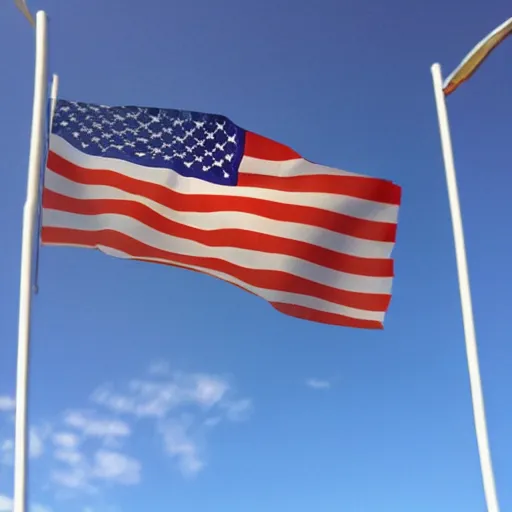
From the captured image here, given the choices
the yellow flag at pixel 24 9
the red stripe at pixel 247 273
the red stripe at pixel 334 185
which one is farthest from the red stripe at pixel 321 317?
the yellow flag at pixel 24 9

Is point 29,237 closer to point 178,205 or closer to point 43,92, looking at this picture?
point 43,92

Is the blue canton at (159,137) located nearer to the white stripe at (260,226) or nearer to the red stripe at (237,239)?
the white stripe at (260,226)

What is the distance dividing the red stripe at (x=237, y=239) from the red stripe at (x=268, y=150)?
1417mm

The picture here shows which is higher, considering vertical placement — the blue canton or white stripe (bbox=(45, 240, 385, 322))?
the blue canton

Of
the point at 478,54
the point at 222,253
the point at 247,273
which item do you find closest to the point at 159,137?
the point at 222,253

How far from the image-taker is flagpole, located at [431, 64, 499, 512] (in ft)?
35.9

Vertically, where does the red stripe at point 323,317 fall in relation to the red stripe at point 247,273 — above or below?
below

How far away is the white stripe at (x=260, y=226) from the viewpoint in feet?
42.9

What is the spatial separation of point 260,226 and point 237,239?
1.46ft

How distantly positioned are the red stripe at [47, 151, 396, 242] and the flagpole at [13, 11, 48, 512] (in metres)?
1.79

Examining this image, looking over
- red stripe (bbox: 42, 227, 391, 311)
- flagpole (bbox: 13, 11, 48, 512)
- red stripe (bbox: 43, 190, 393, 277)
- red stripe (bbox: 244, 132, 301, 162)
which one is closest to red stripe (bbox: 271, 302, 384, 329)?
red stripe (bbox: 42, 227, 391, 311)

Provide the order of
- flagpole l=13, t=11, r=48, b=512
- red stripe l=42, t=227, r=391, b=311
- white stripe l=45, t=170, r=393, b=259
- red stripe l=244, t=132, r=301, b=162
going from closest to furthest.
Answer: flagpole l=13, t=11, r=48, b=512 → red stripe l=42, t=227, r=391, b=311 → white stripe l=45, t=170, r=393, b=259 → red stripe l=244, t=132, r=301, b=162

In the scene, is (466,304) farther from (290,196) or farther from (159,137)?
(159,137)

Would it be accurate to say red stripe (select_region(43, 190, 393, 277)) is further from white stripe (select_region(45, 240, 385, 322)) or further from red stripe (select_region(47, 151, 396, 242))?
white stripe (select_region(45, 240, 385, 322))
